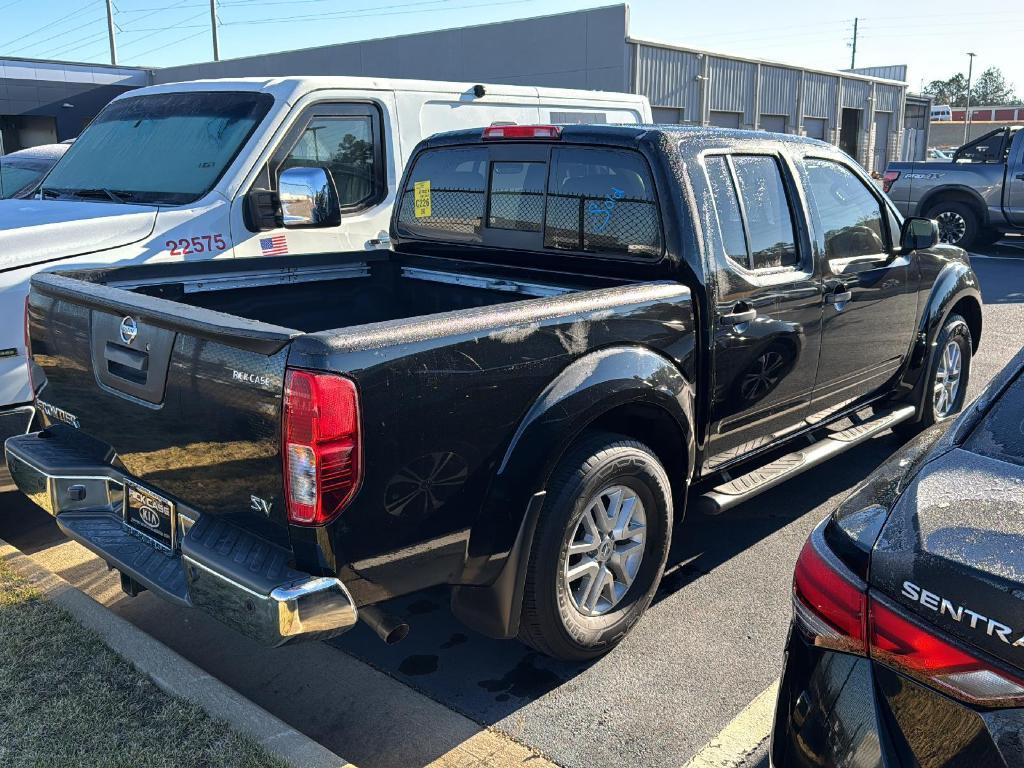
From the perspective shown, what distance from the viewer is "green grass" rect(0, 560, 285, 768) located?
284cm

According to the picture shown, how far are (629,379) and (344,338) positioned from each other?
1.19 meters

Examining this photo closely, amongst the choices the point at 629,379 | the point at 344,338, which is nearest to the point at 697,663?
the point at 629,379

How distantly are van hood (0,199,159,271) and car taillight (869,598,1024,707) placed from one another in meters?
4.26

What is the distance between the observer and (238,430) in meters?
2.65

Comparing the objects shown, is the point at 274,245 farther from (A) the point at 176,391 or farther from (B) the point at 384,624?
(B) the point at 384,624

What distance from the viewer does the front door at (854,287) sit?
14.8ft

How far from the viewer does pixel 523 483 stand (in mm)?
3012

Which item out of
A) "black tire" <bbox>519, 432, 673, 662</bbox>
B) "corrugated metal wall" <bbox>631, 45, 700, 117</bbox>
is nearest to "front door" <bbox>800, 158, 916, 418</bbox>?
"black tire" <bbox>519, 432, 673, 662</bbox>

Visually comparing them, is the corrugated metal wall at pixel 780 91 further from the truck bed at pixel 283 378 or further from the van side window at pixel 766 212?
the truck bed at pixel 283 378

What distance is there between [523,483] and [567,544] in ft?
1.22

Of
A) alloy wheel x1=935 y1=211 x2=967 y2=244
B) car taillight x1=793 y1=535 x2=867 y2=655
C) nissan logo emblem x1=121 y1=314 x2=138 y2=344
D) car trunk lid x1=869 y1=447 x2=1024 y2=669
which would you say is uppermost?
nissan logo emblem x1=121 y1=314 x2=138 y2=344

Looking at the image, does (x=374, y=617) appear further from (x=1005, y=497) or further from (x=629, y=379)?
(x=1005, y=497)

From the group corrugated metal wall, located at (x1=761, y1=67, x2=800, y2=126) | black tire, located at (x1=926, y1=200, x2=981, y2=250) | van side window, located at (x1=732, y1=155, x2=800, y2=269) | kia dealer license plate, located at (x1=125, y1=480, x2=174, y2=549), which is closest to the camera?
kia dealer license plate, located at (x1=125, y1=480, x2=174, y2=549)

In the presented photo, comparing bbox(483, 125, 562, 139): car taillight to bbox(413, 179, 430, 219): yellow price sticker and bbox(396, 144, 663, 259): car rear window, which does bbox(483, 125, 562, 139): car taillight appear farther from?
bbox(413, 179, 430, 219): yellow price sticker
